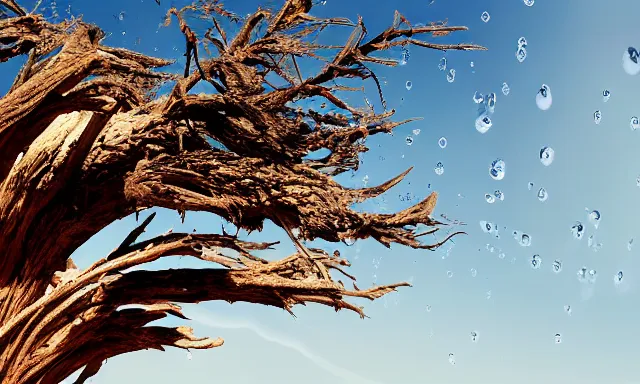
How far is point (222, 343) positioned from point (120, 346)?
1.29m

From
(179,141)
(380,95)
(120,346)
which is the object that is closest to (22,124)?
(179,141)

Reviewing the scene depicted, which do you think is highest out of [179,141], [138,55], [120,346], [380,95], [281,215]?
[380,95]

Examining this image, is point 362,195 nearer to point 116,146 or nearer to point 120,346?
point 116,146

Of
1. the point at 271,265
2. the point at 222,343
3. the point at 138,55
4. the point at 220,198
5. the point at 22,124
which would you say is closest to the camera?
the point at 22,124

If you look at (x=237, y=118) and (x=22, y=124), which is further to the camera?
(x=237, y=118)

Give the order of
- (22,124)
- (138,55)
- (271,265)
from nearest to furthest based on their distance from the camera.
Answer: (22,124), (138,55), (271,265)

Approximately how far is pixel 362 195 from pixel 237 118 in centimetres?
179

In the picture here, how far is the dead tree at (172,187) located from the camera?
620 cm

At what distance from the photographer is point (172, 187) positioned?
6.67 meters

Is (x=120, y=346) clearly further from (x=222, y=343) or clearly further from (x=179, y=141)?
(x=179, y=141)

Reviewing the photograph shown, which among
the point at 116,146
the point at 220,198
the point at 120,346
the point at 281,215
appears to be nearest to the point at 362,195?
the point at 281,215

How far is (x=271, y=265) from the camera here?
712 cm

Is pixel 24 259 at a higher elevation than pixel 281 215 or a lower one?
lower

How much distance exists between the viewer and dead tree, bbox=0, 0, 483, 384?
20.4 ft
